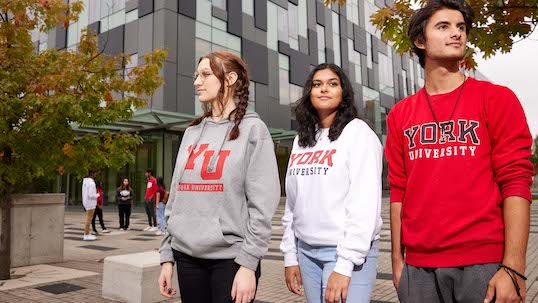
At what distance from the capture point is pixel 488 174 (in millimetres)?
1626

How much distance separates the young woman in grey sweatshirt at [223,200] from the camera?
6.25 feet

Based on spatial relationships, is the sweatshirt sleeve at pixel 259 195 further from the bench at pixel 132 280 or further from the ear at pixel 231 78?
the bench at pixel 132 280

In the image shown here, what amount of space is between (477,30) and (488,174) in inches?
161

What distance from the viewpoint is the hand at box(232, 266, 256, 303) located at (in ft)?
5.95

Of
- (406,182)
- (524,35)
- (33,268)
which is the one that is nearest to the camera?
(406,182)

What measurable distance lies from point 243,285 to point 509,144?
4.04 ft

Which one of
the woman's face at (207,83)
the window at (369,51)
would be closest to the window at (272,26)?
the window at (369,51)

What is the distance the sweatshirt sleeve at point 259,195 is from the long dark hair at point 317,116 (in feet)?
1.56

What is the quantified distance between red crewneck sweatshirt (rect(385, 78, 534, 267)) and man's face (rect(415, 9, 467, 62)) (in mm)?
157

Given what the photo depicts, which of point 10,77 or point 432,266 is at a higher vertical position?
point 10,77

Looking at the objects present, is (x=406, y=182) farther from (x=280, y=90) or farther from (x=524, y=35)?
(x=280, y=90)

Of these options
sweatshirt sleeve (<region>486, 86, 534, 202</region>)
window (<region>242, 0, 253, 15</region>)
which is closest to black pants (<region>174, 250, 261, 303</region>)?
sweatshirt sleeve (<region>486, 86, 534, 202</region>)

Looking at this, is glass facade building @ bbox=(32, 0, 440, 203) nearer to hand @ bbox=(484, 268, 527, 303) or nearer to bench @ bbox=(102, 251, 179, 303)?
bench @ bbox=(102, 251, 179, 303)

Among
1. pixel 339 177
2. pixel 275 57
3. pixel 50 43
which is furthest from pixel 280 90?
pixel 339 177
